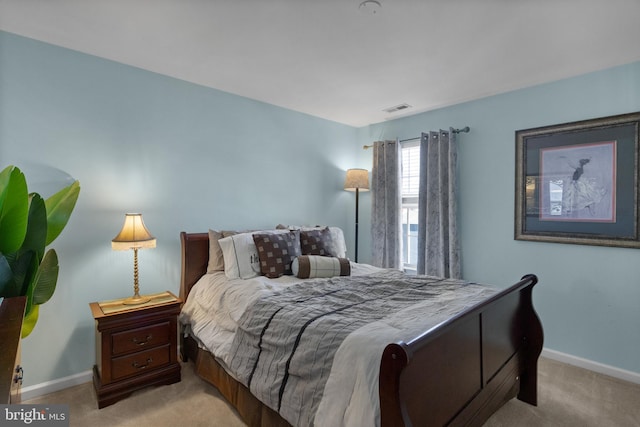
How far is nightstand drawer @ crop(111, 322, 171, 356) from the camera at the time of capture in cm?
219

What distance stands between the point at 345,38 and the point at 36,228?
2.05 meters

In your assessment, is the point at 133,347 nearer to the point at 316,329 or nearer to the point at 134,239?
the point at 134,239

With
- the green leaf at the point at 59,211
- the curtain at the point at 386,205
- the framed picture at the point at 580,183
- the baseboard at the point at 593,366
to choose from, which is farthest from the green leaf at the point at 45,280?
the baseboard at the point at 593,366

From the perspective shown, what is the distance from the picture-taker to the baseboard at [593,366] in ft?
8.24

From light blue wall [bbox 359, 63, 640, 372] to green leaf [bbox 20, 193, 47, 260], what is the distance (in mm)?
3452

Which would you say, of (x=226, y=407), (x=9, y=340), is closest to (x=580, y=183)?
(x=226, y=407)

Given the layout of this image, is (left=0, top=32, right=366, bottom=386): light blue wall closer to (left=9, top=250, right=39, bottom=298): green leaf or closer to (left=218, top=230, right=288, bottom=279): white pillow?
(left=218, top=230, right=288, bottom=279): white pillow

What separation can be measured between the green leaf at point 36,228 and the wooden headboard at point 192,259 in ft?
4.85

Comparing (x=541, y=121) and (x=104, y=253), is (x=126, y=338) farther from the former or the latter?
(x=541, y=121)

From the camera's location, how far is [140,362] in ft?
7.48

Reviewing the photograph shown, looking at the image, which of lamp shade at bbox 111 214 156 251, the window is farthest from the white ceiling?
lamp shade at bbox 111 214 156 251

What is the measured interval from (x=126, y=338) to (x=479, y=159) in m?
3.53

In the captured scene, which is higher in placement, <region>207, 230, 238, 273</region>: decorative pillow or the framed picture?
the framed picture

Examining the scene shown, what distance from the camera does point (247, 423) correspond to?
6.19 feet
